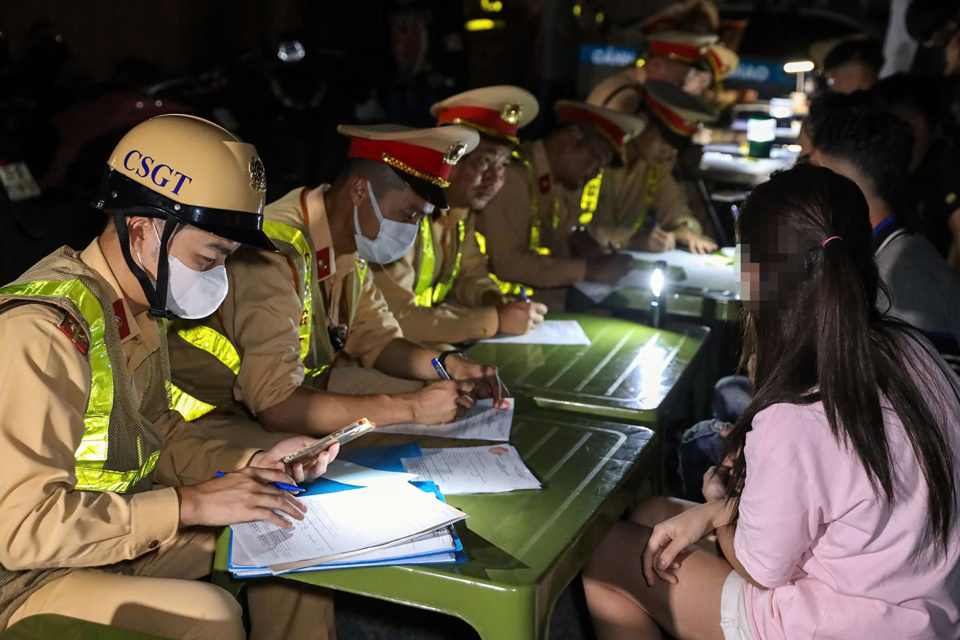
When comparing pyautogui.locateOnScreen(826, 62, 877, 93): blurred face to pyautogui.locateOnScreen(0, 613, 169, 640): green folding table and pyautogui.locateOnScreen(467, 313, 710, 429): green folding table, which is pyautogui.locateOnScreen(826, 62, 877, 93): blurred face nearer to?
pyautogui.locateOnScreen(467, 313, 710, 429): green folding table

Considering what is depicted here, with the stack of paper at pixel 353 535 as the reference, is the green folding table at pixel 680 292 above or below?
below

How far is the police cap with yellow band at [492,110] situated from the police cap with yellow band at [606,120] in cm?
62

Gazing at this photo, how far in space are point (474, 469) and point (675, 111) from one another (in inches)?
121

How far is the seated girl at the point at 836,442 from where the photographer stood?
4.39 feet

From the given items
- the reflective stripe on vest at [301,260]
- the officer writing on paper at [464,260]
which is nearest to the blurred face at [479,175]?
the officer writing on paper at [464,260]

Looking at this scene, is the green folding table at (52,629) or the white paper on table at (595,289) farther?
the white paper on table at (595,289)

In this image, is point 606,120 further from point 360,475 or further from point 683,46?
point 360,475

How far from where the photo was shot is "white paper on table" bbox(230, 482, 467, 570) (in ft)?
4.64

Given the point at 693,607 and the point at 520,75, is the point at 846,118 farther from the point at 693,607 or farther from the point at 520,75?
the point at 520,75

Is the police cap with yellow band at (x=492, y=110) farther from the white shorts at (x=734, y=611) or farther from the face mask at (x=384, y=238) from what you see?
the white shorts at (x=734, y=611)

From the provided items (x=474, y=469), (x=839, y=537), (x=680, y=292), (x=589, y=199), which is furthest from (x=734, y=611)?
(x=589, y=199)

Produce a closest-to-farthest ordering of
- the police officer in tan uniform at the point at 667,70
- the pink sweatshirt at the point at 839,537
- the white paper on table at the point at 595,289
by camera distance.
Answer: the pink sweatshirt at the point at 839,537
the white paper on table at the point at 595,289
the police officer in tan uniform at the point at 667,70

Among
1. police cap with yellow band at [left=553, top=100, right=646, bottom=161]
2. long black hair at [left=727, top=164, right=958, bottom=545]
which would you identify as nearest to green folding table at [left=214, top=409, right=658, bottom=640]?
long black hair at [left=727, top=164, right=958, bottom=545]

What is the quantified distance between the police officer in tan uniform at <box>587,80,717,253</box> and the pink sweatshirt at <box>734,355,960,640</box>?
2741 millimetres
